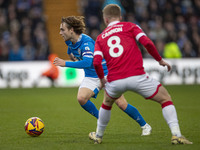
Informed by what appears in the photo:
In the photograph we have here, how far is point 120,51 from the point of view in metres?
5.53

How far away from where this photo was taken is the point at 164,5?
22562mm

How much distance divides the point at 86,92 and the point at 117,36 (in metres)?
1.51

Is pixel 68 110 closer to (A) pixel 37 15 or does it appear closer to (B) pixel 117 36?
(B) pixel 117 36

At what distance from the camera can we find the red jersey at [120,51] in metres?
5.48

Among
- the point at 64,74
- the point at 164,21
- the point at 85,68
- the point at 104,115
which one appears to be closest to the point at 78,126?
the point at 85,68

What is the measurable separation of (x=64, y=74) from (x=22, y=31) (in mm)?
4102

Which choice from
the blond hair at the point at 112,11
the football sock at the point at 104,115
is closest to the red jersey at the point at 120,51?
the blond hair at the point at 112,11

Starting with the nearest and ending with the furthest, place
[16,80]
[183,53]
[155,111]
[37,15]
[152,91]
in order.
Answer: [152,91] < [155,111] < [16,80] < [183,53] < [37,15]

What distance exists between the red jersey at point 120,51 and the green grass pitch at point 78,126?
963 millimetres

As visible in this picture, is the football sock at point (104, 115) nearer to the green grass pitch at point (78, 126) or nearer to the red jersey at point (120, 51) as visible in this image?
the green grass pitch at point (78, 126)

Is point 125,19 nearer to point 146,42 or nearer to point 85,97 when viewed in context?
point 85,97

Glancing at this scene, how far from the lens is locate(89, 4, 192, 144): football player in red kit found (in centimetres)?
545

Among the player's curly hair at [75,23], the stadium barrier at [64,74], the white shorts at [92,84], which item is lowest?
the stadium barrier at [64,74]

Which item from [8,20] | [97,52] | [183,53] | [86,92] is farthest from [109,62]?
[8,20]
